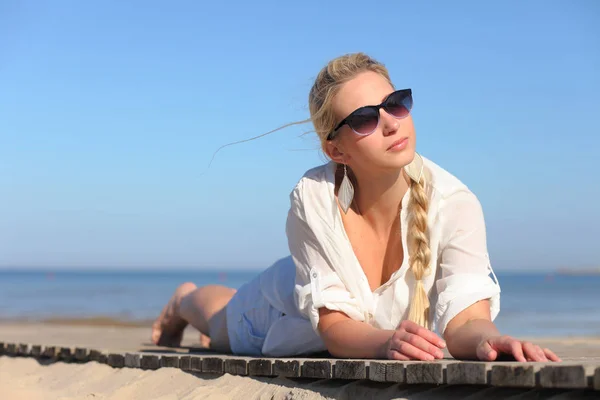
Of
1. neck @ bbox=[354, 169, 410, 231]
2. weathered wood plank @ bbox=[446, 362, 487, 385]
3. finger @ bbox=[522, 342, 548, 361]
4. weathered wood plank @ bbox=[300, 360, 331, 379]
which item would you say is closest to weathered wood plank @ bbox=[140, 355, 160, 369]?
weathered wood plank @ bbox=[300, 360, 331, 379]

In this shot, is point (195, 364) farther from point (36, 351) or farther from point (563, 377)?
point (563, 377)

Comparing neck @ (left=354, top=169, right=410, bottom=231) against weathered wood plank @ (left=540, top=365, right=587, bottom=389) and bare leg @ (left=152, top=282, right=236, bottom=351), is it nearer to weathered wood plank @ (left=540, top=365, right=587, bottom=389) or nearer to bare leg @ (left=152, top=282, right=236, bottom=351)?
weathered wood plank @ (left=540, top=365, right=587, bottom=389)

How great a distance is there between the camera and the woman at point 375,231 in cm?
374

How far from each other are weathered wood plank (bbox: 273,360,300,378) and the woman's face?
109 centimetres

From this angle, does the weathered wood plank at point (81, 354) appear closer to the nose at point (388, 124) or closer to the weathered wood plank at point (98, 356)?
the weathered wood plank at point (98, 356)

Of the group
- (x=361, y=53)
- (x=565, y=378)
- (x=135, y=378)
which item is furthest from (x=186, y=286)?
(x=565, y=378)

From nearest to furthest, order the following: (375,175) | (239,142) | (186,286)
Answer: (375,175), (239,142), (186,286)

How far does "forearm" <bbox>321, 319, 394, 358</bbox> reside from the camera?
352cm

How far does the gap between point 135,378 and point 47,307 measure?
17.0 metres

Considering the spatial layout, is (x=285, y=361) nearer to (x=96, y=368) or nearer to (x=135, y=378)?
(x=135, y=378)

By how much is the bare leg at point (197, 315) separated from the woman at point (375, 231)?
155 cm

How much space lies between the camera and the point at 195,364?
4.23 metres

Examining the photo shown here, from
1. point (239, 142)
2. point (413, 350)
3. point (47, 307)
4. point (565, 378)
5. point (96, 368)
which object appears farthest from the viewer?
point (47, 307)

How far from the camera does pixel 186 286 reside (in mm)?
6496
